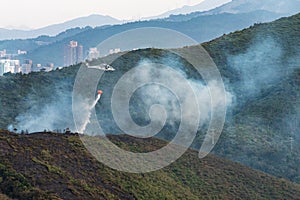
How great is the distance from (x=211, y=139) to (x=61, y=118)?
16074mm

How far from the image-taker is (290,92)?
279ft

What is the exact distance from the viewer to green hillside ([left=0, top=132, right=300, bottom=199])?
40.1m

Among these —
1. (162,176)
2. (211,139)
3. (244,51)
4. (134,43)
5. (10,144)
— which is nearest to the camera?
(10,144)

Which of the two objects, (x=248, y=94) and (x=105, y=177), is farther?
(x=248, y=94)

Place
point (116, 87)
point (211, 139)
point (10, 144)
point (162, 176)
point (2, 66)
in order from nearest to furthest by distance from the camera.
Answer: point (10, 144) < point (162, 176) < point (211, 139) < point (116, 87) < point (2, 66)

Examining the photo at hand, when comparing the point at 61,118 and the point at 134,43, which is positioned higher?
the point at 134,43

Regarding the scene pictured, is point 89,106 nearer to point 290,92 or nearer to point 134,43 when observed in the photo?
point 290,92

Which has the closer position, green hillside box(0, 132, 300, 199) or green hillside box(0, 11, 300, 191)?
green hillside box(0, 132, 300, 199)

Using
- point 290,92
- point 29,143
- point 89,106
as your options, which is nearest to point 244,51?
point 290,92

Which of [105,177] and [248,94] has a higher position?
[248,94]

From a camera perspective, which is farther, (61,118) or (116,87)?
(116,87)

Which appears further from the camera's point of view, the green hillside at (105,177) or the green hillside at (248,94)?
the green hillside at (248,94)

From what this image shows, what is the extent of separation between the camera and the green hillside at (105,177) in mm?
40062

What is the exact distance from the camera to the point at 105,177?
46.0 m
